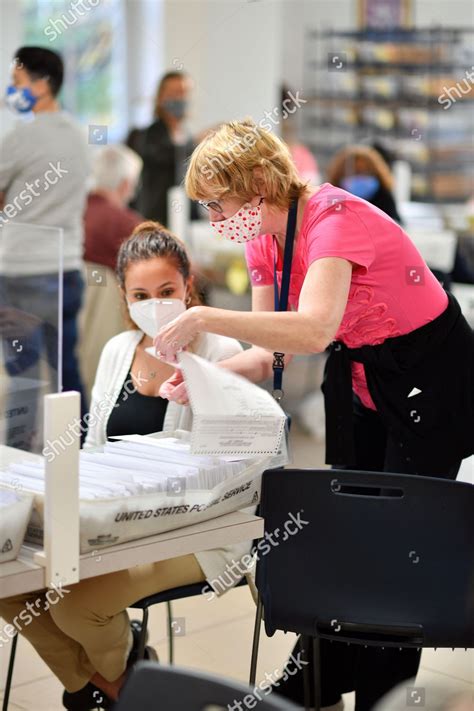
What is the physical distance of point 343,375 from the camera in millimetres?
1980

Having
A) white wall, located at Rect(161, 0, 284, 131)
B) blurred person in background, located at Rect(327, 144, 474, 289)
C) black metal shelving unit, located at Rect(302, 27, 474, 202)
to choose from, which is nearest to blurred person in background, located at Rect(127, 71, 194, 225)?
blurred person in background, located at Rect(327, 144, 474, 289)

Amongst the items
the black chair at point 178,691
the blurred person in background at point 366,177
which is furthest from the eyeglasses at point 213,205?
the blurred person in background at point 366,177

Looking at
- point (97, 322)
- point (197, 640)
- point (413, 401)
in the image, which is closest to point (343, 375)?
point (413, 401)

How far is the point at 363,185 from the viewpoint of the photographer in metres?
4.27

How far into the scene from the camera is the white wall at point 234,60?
24.3ft

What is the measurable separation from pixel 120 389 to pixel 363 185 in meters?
2.44

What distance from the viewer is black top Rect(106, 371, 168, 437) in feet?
6.58

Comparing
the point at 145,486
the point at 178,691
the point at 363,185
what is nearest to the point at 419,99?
the point at 363,185

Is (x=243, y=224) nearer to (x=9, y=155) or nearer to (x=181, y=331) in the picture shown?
(x=181, y=331)

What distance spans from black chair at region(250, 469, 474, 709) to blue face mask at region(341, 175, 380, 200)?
2579mm

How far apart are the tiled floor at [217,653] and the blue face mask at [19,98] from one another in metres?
1.35

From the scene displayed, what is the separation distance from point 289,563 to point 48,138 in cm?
212

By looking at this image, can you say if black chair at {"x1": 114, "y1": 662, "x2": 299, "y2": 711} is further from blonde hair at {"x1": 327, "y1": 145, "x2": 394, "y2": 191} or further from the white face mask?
blonde hair at {"x1": 327, "y1": 145, "x2": 394, "y2": 191}

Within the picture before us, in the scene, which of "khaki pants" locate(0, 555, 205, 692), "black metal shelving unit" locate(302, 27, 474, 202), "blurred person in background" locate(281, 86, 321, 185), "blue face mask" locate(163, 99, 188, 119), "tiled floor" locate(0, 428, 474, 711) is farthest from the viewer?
"black metal shelving unit" locate(302, 27, 474, 202)
